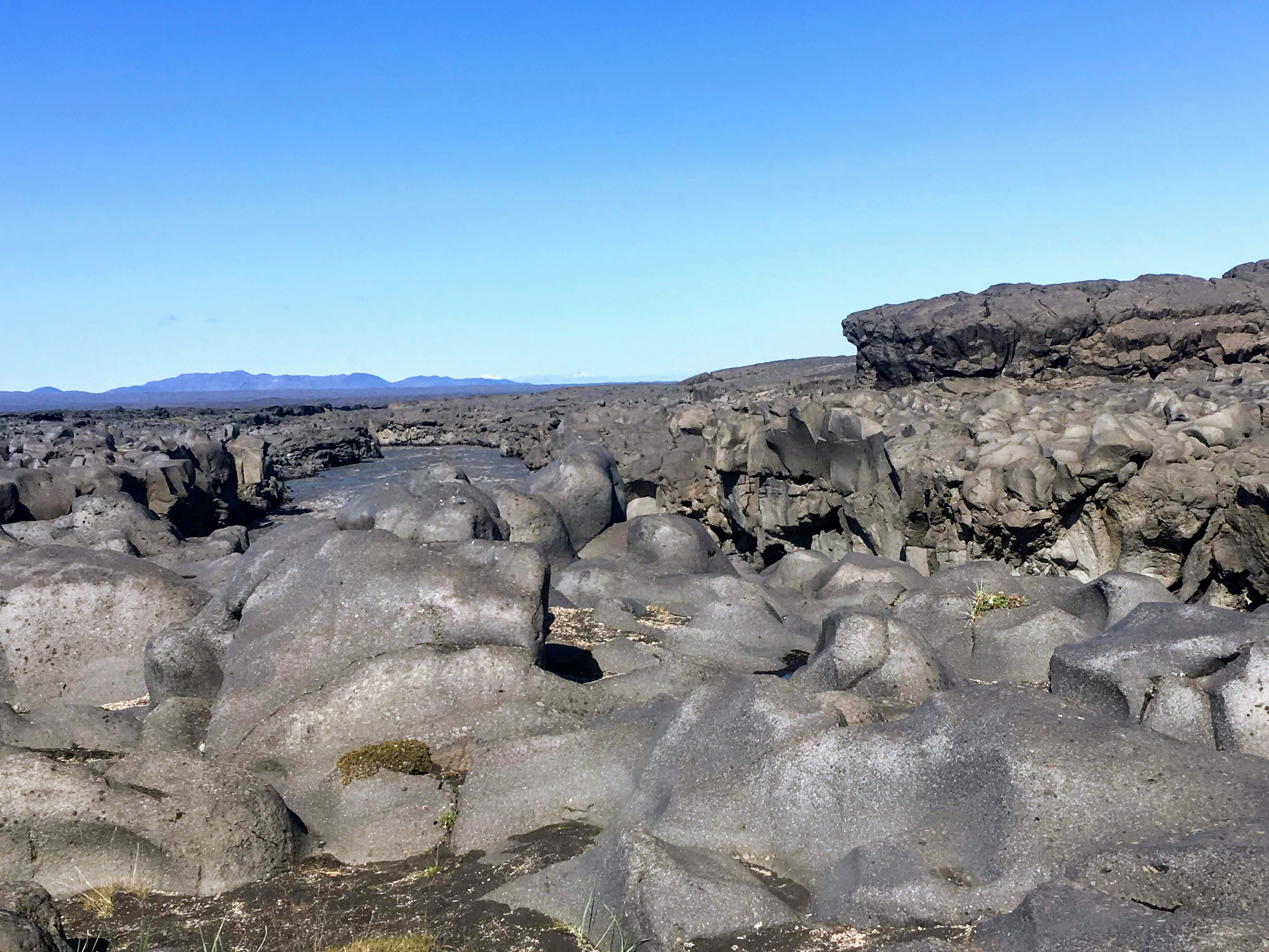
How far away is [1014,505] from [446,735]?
13368mm

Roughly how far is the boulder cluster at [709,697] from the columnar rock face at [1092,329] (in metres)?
20.1

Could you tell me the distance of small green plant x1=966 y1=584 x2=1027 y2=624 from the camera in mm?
15977

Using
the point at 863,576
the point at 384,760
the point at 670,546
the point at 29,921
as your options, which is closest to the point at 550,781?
the point at 384,760

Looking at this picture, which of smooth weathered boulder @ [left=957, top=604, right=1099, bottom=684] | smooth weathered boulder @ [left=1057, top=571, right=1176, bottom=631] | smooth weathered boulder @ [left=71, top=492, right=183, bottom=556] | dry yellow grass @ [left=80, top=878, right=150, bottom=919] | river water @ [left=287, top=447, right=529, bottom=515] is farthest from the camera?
river water @ [left=287, top=447, right=529, bottom=515]

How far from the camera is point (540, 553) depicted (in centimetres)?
1366

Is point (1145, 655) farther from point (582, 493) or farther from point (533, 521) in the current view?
point (582, 493)

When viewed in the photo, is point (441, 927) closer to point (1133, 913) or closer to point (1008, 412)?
point (1133, 913)

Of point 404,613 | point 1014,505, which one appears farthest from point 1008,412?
point 404,613

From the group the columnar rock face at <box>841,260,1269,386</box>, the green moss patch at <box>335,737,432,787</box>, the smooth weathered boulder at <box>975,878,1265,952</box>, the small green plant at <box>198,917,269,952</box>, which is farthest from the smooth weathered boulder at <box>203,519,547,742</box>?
the columnar rock face at <box>841,260,1269,386</box>

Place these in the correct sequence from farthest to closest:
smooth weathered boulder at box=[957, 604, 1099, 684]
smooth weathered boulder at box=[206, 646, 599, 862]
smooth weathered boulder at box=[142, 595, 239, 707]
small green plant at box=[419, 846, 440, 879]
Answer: smooth weathered boulder at box=[957, 604, 1099, 684]
smooth weathered boulder at box=[142, 595, 239, 707]
smooth weathered boulder at box=[206, 646, 599, 862]
small green plant at box=[419, 846, 440, 879]

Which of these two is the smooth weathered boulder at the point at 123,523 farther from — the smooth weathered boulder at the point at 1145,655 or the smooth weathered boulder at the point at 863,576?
the smooth weathered boulder at the point at 1145,655

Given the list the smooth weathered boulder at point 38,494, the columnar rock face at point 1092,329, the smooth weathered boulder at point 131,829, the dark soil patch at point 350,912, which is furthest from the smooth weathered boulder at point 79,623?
the columnar rock face at point 1092,329

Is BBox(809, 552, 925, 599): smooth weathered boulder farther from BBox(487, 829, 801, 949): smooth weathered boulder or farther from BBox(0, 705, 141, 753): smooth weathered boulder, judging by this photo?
BBox(0, 705, 141, 753): smooth weathered boulder

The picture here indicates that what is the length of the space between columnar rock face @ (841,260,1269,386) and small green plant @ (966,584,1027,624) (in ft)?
103
